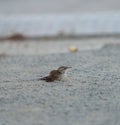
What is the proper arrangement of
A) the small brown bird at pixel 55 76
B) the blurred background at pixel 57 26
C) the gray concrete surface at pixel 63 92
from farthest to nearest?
the blurred background at pixel 57 26
the small brown bird at pixel 55 76
the gray concrete surface at pixel 63 92

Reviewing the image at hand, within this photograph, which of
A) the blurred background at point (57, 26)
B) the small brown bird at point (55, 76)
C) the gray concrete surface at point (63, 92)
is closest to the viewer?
the gray concrete surface at point (63, 92)

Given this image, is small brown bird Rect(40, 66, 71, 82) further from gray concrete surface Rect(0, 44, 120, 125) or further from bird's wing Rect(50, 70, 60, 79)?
gray concrete surface Rect(0, 44, 120, 125)

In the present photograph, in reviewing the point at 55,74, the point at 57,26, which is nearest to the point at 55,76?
the point at 55,74

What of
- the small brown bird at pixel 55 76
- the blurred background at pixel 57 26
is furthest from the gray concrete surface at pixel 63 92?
the blurred background at pixel 57 26

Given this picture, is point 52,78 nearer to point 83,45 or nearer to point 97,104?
point 97,104

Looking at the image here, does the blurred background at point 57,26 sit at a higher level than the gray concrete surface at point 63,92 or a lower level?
higher

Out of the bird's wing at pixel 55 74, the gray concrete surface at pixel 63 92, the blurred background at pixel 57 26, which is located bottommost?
the gray concrete surface at pixel 63 92

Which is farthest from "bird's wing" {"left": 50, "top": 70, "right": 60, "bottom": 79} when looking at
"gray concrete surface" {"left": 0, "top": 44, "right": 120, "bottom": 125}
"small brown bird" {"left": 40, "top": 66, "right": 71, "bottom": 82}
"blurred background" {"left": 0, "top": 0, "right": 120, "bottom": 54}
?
"blurred background" {"left": 0, "top": 0, "right": 120, "bottom": 54}

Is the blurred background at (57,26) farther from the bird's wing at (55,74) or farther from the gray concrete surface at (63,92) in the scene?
the bird's wing at (55,74)

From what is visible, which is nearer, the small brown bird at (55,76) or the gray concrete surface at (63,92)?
the gray concrete surface at (63,92)
